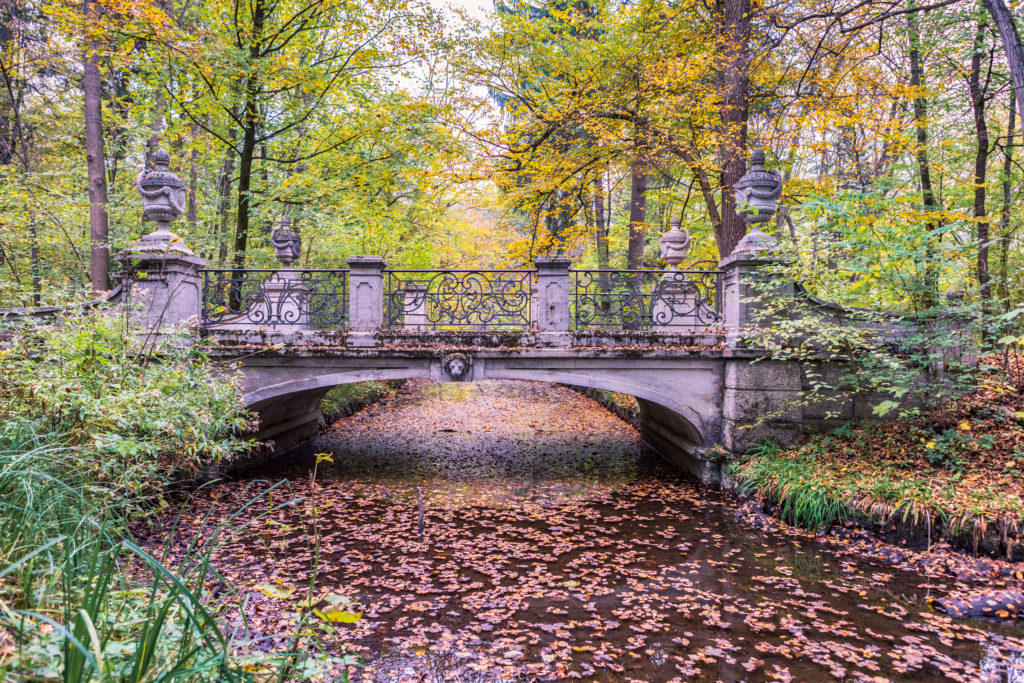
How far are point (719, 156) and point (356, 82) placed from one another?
7662 millimetres

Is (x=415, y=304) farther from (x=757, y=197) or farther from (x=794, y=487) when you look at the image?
(x=794, y=487)

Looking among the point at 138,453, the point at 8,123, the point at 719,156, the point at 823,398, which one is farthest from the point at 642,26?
the point at 8,123

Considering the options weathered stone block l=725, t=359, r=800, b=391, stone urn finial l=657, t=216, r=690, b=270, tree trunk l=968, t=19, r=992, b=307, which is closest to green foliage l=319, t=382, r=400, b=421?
stone urn finial l=657, t=216, r=690, b=270

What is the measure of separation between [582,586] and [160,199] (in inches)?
285

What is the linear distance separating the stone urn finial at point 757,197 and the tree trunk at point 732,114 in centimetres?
169

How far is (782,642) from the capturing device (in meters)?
4.07

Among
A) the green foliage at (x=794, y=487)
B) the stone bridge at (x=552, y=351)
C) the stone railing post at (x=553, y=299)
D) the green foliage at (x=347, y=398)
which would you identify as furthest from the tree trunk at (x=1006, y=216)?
the green foliage at (x=347, y=398)

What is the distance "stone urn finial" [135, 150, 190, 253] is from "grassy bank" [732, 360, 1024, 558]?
27.3 feet

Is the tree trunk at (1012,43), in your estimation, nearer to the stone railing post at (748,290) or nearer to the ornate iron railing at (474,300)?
the stone railing post at (748,290)

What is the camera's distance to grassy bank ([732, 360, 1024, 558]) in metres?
5.20

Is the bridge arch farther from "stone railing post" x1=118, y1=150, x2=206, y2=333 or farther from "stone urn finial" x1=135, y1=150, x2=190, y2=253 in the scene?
"stone urn finial" x1=135, y1=150, x2=190, y2=253

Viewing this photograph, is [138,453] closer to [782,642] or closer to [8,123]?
[782,642]

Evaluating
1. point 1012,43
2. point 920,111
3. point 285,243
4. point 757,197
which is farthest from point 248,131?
point 920,111

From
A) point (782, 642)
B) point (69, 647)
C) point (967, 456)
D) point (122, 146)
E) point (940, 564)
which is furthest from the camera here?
point (122, 146)
